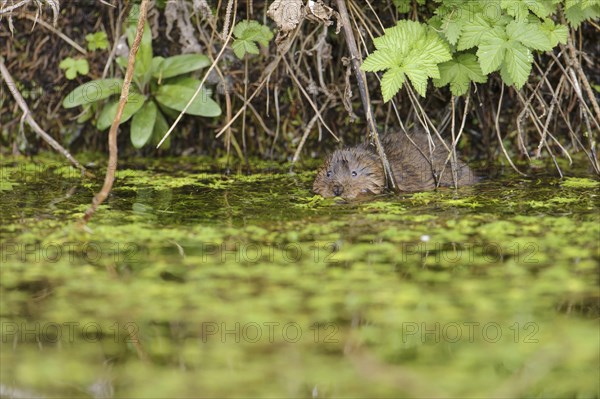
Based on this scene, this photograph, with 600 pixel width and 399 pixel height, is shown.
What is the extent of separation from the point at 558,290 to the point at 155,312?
4.70 ft

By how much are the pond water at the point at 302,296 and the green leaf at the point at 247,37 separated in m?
0.89

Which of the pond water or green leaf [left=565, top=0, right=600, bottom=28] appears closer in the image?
the pond water

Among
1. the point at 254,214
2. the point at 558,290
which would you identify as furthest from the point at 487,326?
the point at 254,214

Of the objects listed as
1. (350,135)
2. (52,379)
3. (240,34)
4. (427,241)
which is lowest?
(52,379)

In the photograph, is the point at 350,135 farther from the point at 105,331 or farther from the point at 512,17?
the point at 105,331

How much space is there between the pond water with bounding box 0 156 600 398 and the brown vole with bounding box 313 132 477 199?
0.21m

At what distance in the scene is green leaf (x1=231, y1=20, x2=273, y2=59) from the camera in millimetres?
5042

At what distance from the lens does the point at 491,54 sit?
14.8 feet

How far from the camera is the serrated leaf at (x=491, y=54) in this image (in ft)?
14.8

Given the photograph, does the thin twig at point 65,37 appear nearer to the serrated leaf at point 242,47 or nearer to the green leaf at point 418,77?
the serrated leaf at point 242,47

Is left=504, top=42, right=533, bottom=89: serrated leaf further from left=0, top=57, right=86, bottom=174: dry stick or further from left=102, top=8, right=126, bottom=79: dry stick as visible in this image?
left=102, top=8, right=126, bottom=79: dry stick

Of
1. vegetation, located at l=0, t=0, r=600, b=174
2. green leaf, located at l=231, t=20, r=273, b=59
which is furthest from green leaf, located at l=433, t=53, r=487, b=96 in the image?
green leaf, located at l=231, t=20, r=273, b=59

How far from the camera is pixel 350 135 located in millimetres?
6055

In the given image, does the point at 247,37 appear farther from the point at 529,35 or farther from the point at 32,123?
the point at 529,35
